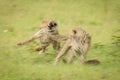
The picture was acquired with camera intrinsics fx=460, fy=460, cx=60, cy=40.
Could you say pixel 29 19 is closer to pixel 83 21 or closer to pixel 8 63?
pixel 83 21

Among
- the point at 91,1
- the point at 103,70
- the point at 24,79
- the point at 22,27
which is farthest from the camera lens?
the point at 91,1

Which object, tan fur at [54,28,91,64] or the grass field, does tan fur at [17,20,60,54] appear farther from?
tan fur at [54,28,91,64]

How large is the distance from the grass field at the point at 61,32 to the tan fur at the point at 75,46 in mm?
183

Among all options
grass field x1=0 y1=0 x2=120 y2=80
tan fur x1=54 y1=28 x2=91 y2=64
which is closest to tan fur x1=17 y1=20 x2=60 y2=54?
grass field x1=0 y1=0 x2=120 y2=80

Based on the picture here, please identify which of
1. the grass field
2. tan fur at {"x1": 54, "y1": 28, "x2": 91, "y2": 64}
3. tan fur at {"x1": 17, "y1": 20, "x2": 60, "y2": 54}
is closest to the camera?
the grass field

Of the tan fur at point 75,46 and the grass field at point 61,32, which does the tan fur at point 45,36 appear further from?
the tan fur at point 75,46

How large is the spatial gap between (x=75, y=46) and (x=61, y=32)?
3.67 metres

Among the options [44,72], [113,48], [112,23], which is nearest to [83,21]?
[112,23]

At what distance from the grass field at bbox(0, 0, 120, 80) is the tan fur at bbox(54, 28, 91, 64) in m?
0.18

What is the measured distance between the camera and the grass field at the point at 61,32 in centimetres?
970

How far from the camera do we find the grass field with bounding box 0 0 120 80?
9.70 meters

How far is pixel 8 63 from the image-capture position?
10531 mm

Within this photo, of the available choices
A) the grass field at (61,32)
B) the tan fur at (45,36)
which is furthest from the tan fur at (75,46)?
the tan fur at (45,36)

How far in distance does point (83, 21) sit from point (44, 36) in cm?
416
